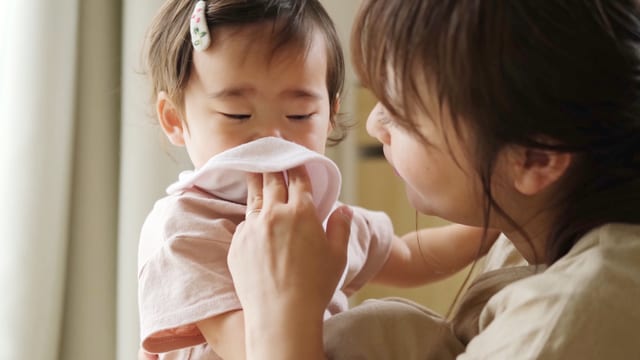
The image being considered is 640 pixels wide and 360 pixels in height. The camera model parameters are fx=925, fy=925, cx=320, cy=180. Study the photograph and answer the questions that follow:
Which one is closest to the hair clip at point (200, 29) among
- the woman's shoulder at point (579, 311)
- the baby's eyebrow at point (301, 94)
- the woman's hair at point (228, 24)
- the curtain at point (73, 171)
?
the woman's hair at point (228, 24)

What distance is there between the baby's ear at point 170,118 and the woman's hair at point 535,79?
39 centimetres

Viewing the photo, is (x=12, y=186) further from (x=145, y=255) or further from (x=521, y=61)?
(x=521, y=61)

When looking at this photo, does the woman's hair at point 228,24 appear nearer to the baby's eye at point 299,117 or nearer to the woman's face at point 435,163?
the baby's eye at point 299,117

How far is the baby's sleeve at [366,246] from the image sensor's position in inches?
49.3

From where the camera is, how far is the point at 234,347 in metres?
0.97

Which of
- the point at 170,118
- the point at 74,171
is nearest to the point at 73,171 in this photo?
the point at 74,171

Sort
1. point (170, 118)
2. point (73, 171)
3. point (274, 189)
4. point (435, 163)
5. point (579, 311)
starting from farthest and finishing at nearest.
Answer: point (73, 171), point (170, 118), point (274, 189), point (435, 163), point (579, 311)

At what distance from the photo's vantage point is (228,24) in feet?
3.57

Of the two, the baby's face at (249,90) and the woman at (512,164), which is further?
the baby's face at (249,90)

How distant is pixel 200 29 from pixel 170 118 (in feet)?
0.55

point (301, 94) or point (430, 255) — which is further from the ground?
point (301, 94)

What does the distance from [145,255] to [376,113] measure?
1.14 feet

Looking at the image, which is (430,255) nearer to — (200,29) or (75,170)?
(200,29)

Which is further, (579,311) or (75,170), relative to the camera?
(75,170)
